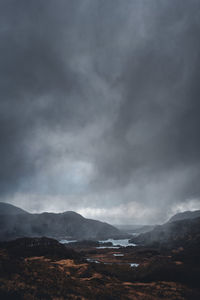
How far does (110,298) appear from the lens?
783 inches

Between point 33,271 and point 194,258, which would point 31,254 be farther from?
point 194,258

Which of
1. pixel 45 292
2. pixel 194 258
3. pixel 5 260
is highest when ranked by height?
pixel 5 260

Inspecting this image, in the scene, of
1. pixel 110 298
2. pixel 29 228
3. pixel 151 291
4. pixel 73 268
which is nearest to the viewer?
pixel 110 298

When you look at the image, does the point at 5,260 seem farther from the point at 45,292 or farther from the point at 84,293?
the point at 84,293

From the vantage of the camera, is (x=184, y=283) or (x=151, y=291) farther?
(x=184, y=283)

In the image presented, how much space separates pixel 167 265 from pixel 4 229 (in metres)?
187

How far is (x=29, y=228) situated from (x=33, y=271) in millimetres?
190333

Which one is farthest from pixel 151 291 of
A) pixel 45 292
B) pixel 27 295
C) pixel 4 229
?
pixel 4 229

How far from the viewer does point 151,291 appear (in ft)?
75.5

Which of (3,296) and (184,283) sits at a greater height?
(3,296)

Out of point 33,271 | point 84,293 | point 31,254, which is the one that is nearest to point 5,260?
point 33,271

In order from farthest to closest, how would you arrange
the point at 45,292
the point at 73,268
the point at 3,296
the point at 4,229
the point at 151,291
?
the point at 4,229
the point at 73,268
the point at 151,291
the point at 45,292
the point at 3,296

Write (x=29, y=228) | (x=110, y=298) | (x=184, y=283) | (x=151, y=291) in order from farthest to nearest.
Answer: (x=29, y=228)
(x=184, y=283)
(x=151, y=291)
(x=110, y=298)

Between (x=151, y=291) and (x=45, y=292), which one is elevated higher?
(x=45, y=292)
